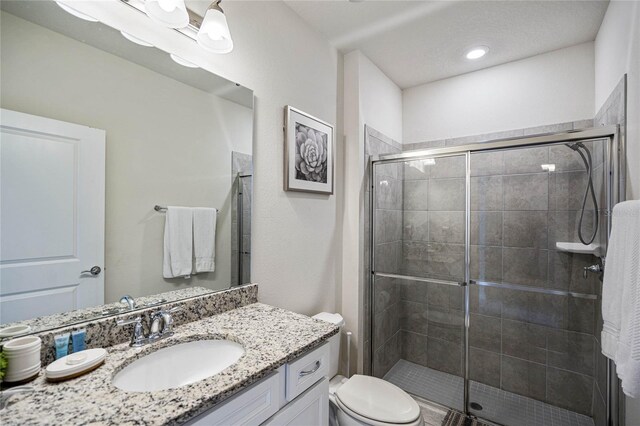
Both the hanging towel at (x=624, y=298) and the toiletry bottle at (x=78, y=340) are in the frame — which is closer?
the toiletry bottle at (x=78, y=340)

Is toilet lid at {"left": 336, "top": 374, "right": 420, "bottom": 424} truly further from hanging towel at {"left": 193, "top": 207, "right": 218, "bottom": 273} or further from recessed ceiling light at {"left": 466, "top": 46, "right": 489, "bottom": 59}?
recessed ceiling light at {"left": 466, "top": 46, "right": 489, "bottom": 59}

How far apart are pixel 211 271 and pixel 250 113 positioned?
823 mm

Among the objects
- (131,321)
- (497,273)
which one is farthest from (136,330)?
(497,273)

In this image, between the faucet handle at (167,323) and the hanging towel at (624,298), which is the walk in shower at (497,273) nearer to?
the hanging towel at (624,298)

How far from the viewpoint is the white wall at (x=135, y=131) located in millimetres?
881

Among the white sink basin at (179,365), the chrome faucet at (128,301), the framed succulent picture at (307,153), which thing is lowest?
the white sink basin at (179,365)

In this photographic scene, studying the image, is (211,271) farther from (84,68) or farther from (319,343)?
(84,68)

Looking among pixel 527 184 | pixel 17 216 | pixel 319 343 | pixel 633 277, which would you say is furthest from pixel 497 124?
pixel 17 216

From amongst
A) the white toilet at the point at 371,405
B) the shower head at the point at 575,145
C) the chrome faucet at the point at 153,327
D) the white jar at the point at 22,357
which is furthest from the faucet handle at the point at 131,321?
the shower head at the point at 575,145

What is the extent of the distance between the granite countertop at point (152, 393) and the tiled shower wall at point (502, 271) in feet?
4.72

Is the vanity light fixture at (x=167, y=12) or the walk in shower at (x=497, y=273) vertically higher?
the vanity light fixture at (x=167, y=12)

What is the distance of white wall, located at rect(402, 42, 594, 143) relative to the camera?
211cm

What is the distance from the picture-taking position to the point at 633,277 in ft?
3.51

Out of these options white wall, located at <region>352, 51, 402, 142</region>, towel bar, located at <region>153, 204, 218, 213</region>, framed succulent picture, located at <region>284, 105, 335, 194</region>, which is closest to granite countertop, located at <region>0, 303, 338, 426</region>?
towel bar, located at <region>153, 204, 218, 213</region>
